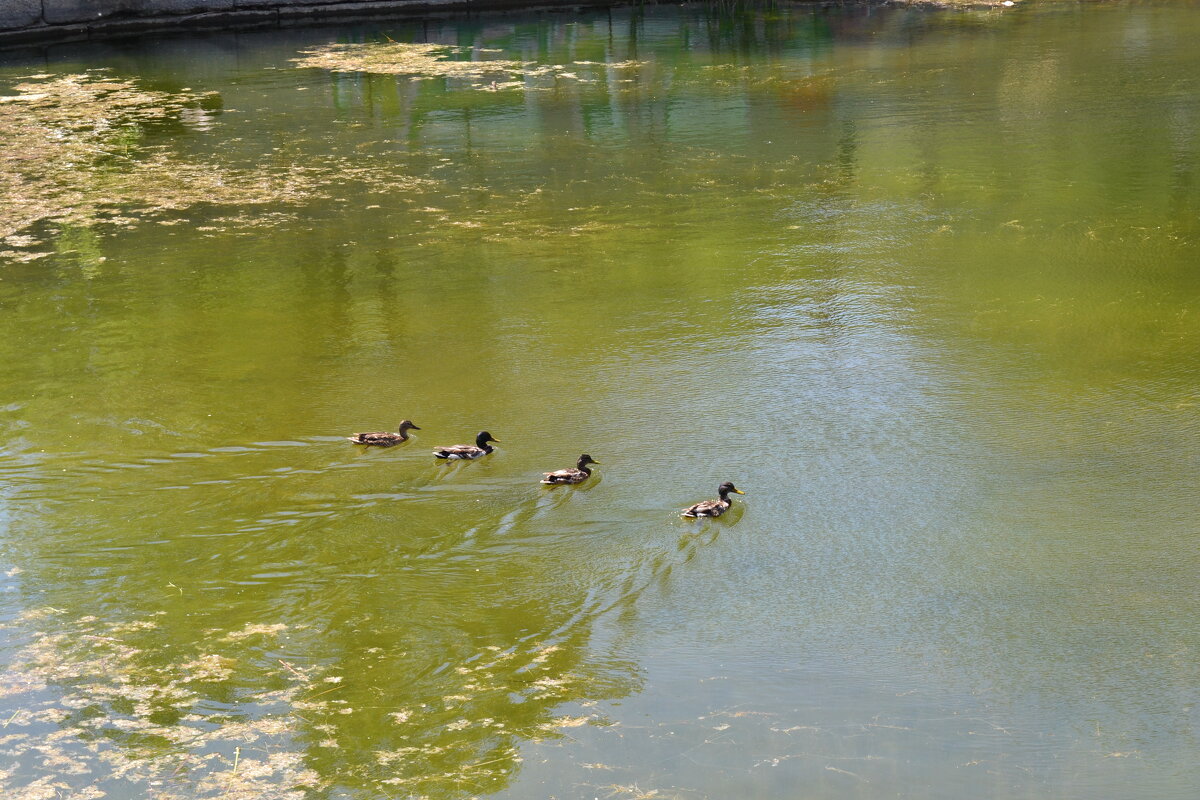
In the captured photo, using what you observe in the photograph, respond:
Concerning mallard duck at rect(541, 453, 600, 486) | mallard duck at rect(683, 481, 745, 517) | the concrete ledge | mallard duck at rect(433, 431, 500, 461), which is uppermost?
the concrete ledge

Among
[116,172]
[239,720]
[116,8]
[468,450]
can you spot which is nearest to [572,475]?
[468,450]

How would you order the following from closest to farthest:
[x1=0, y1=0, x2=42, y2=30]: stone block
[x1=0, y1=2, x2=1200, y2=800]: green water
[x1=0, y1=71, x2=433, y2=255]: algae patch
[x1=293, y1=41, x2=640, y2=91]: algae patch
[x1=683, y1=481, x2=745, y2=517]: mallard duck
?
[x1=0, y1=2, x2=1200, y2=800]: green water, [x1=683, y1=481, x2=745, y2=517]: mallard duck, [x1=0, y1=71, x2=433, y2=255]: algae patch, [x1=293, y1=41, x2=640, y2=91]: algae patch, [x1=0, y1=0, x2=42, y2=30]: stone block

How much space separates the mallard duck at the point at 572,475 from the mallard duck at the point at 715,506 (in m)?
0.51

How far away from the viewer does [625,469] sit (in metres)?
5.86

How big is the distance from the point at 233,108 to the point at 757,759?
36.1 ft

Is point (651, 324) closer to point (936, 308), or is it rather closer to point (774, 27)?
point (936, 308)

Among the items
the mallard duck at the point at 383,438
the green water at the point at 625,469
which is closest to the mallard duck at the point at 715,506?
the green water at the point at 625,469

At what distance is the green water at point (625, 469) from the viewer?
420 centimetres

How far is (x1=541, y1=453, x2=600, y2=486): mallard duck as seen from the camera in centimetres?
563

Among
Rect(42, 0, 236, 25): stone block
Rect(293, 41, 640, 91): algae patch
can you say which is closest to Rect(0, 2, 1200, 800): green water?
Rect(293, 41, 640, 91): algae patch

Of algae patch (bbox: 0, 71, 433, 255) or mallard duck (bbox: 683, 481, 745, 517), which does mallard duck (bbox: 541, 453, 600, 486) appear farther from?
algae patch (bbox: 0, 71, 433, 255)

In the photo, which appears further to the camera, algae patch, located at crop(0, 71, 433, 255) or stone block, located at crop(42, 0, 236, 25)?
stone block, located at crop(42, 0, 236, 25)

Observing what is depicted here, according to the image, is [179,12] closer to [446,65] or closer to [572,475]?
[446,65]

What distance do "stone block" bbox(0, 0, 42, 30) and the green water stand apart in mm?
7559
